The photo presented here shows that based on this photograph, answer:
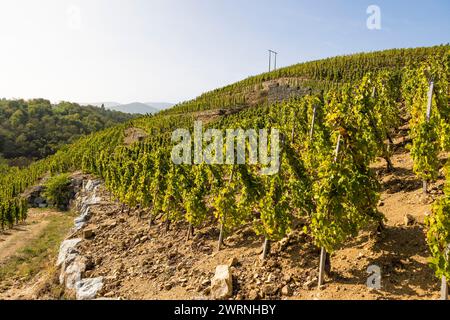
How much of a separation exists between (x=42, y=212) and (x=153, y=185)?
46.4 metres

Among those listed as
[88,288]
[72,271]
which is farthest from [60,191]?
[88,288]

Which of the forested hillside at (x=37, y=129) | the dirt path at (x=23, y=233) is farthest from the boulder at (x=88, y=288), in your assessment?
the forested hillside at (x=37, y=129)

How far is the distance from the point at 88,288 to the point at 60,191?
50.3m

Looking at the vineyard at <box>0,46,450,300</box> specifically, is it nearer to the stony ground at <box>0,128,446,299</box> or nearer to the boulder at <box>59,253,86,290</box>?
the stony ground at <box>0,128,446,299</box>

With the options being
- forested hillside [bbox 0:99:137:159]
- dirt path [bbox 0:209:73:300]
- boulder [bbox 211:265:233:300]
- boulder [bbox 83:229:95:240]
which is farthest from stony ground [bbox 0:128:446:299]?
forested hillside [bbox 0:99:137:159]

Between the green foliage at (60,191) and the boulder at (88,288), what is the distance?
48.6 meters

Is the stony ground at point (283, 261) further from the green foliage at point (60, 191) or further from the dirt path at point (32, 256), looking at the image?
the green foliage at point (60, 191)

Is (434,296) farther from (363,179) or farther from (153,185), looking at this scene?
(153,185)

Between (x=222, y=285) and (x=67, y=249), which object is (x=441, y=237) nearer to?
(x=222, y=285)

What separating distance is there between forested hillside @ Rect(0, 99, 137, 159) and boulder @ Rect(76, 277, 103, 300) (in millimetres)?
121322

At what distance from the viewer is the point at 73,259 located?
25.5 meters

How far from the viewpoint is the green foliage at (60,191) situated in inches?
2532

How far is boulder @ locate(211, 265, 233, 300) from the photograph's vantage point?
51.3 ft
